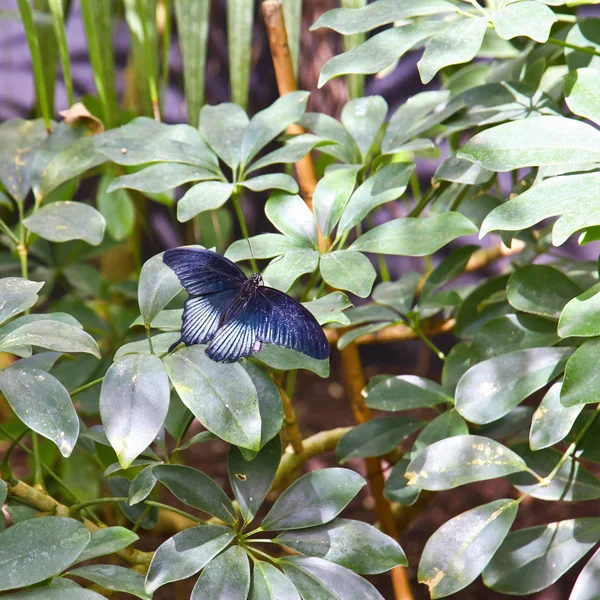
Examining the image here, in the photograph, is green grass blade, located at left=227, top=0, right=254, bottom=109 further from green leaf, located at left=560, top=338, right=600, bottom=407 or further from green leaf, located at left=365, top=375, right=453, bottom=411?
green leaf, located at left=560, top=338, right=600, bottom=407

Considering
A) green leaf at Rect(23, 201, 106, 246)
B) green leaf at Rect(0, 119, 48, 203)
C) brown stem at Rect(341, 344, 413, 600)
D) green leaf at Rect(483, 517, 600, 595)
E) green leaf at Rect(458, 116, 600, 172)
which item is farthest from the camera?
brown stem at Rect(341, 344, 413, 600)

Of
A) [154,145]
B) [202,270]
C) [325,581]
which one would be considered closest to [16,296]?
[202,270]

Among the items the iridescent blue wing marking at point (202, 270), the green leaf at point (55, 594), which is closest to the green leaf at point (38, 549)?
the green leaf at point (55, 594)

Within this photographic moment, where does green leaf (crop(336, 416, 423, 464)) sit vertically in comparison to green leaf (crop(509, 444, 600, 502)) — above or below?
below

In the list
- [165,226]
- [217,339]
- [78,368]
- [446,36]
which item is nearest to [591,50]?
[446,36]

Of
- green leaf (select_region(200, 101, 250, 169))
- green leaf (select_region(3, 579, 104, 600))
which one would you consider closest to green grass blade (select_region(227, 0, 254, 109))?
green leaf (select_region(200, 101, 250, 169))

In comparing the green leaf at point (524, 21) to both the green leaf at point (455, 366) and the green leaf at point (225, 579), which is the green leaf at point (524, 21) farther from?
the green leaf at point (225, 579)

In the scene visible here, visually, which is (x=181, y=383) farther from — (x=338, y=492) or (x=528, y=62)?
(x=528, y=62)

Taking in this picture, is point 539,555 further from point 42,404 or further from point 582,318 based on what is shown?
point 42,404
